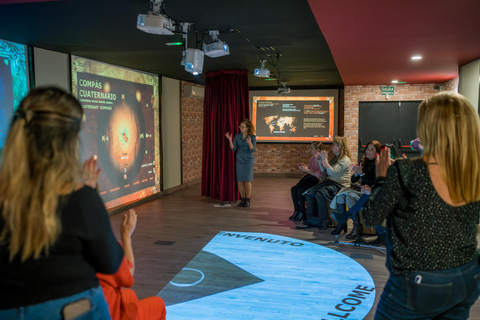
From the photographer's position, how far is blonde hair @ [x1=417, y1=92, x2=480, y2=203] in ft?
4.40

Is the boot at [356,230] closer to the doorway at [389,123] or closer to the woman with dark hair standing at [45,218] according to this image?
the woman with dark hair standing at [45,218]

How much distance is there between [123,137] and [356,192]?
4390 millimetres

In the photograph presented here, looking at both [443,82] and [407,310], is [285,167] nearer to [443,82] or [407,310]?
[443,82]

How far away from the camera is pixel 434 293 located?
1.35 m

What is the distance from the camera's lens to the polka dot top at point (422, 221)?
1.37m

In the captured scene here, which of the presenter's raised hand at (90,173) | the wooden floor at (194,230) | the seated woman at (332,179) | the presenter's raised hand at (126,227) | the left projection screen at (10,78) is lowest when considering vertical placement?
the wooden floor at (194,230)

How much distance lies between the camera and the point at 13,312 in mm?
1096

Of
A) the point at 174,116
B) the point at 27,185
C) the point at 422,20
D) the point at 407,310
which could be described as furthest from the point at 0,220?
the point at 174,116

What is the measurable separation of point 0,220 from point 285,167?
11.2 meters

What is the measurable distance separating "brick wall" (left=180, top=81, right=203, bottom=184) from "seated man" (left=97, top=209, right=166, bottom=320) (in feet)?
27.2

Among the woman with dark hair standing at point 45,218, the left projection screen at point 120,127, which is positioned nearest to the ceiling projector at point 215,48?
the left projection screen at point 120,127

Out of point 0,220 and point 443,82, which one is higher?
point 443,82

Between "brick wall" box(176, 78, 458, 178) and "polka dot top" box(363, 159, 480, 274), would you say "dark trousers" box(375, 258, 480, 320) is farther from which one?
"brick wall" box(176, 78, 458, 178)

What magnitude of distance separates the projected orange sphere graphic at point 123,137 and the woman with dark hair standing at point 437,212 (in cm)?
632
